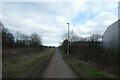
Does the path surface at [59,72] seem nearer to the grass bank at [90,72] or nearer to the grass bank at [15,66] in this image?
the grass bank at [90,72]

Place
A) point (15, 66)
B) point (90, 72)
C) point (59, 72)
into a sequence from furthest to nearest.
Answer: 1. point (15, 66)
2. point (59, 72)
3. point (90, 72)

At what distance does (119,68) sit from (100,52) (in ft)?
26.5

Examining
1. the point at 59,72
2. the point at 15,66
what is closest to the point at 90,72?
the point at 59,72

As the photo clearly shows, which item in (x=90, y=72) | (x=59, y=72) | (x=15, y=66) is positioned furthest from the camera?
(x=15, y=66)

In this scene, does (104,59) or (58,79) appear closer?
(58,79)

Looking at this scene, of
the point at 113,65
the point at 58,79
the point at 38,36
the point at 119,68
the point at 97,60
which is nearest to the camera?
the point at 58,79

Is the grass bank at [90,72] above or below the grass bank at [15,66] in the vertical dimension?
above

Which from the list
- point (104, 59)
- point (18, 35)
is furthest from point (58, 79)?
point (18, 35)

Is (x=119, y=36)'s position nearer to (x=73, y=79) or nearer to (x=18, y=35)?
(x=73, y=79)

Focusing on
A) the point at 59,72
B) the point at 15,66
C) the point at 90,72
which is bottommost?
the point at 59,72

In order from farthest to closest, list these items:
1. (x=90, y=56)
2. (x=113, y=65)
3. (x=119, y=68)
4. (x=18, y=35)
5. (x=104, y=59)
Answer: (x=18, y=35), (x=90, y=56), (x=104, y=59), (x=113, y=65), (x=119, y=68)

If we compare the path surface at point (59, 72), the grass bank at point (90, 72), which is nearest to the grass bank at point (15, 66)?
the path surface at point (59, 72)

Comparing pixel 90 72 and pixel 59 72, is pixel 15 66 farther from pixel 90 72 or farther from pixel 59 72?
pixel 90 72

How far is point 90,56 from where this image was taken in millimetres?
29359
